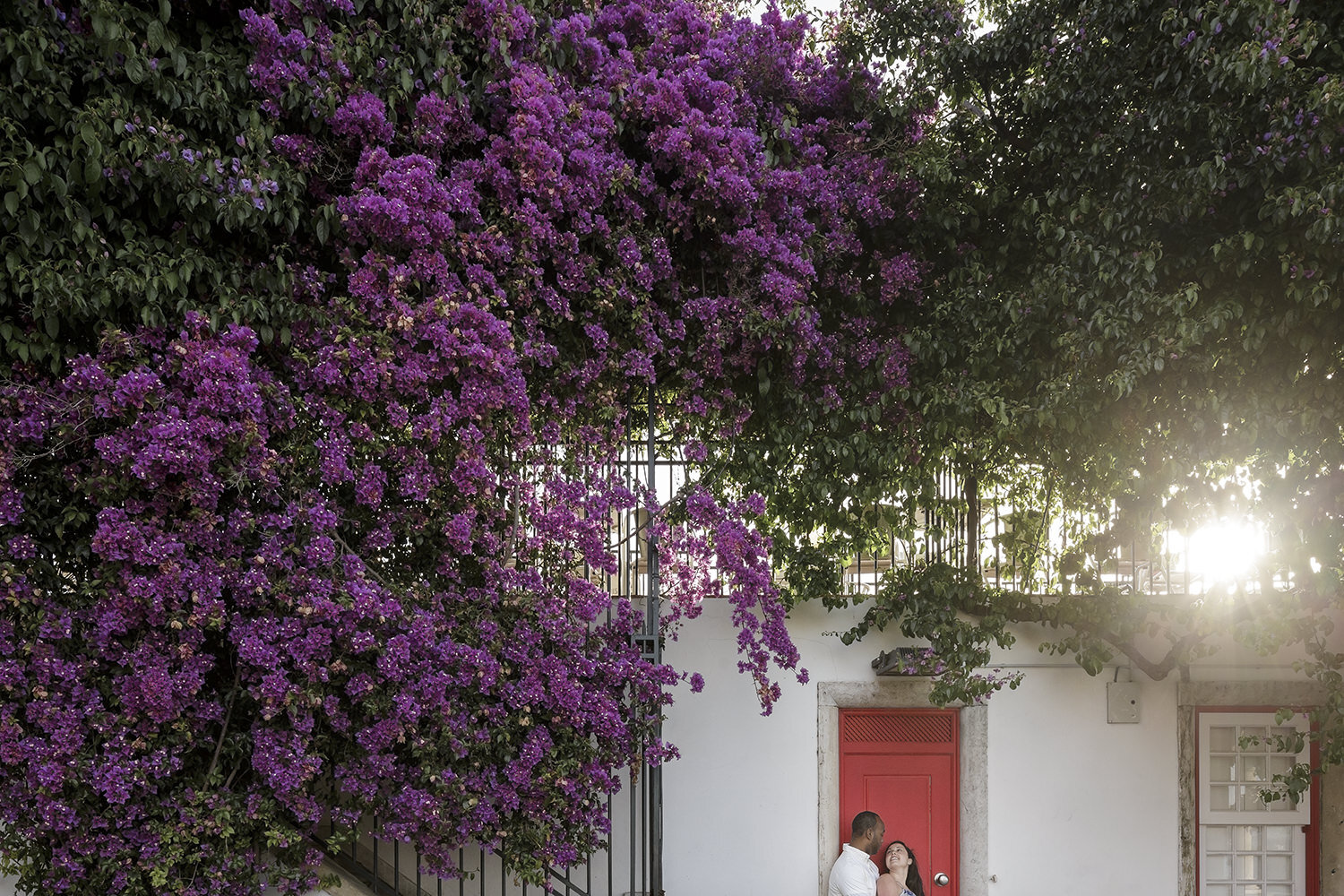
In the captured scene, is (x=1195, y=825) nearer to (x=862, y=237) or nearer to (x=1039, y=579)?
(x=1039, y=579)

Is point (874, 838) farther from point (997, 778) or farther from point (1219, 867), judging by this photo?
point (1219, 867)

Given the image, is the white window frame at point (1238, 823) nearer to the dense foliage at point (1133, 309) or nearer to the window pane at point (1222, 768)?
the window pane at point (1222, 768)

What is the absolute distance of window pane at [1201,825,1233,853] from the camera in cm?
683

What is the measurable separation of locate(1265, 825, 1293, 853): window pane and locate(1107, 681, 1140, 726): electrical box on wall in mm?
1221

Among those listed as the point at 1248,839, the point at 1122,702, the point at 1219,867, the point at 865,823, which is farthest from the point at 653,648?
the point at 1248,839

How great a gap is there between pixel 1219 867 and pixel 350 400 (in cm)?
629

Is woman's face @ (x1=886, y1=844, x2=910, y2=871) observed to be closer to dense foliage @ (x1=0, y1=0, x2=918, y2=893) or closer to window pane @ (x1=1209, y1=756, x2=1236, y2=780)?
dense foliage @ (x1=0, y1=0, x2=918, y2=893)

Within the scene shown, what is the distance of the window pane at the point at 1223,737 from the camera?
6930 millimetres

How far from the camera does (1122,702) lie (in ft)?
22.2

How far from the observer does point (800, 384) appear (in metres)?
6.30

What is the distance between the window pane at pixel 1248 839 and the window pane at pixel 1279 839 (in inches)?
2.5

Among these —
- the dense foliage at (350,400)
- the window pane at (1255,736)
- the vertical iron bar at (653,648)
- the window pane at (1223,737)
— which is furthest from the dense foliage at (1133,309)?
the vertical iron bar at (653,648)

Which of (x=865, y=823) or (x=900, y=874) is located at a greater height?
(x=865, y=823)

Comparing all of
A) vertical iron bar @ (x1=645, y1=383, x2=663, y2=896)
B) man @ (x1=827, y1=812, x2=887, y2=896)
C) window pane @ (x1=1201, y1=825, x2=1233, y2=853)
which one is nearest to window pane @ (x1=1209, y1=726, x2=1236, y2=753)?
window pane @ (x1=1201, y1=825, x2=1233, y2=853)
